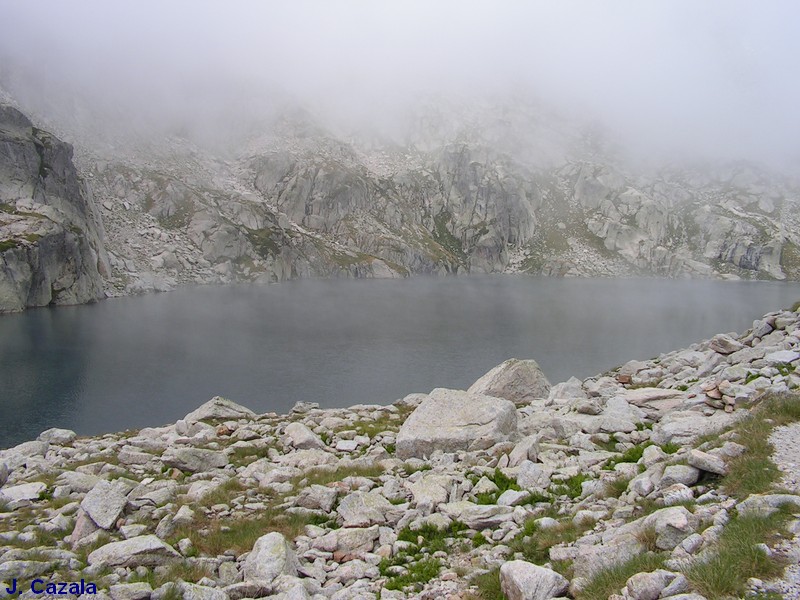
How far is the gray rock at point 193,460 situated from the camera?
17.9 m

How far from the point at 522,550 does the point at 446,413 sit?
10.6m

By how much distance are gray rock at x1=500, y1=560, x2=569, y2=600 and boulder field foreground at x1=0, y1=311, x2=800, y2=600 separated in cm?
2

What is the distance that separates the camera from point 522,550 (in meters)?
9.76

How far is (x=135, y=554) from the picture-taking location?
9820 millimetres

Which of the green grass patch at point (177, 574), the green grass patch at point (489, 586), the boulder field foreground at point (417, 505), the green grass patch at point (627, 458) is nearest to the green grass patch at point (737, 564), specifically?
the boulder field foreground at point (417, 505)

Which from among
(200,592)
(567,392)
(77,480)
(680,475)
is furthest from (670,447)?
(77,480)

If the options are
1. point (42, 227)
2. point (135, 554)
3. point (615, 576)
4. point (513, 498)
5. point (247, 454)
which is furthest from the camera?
point (42, 227)

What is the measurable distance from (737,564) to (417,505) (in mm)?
7936

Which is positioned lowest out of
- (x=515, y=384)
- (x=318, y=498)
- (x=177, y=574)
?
(x=515, y=384)

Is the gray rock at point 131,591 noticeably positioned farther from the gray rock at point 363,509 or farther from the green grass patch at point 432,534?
the green grass patch at point 432,534

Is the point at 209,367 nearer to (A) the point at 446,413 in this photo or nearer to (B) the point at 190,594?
(A) the point at 446,413

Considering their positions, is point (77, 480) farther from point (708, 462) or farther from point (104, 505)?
point (708, 462)

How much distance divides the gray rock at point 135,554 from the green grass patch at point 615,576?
8.10m

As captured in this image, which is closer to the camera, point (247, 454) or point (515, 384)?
point (247, 454)
